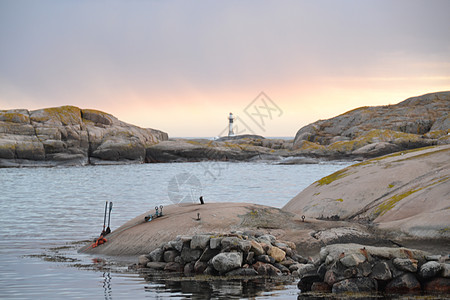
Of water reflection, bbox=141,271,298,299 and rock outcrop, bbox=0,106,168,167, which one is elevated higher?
rock outcrop, bbox=0,106,168,167

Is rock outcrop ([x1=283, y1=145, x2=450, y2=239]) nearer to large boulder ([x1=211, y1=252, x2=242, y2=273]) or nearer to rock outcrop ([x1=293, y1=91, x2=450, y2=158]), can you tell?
large boulder ([x1=211, y1=252, x2=242, y2=273])

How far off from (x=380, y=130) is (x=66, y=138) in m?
53.0

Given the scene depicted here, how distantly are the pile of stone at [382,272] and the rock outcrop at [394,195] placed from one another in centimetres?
341

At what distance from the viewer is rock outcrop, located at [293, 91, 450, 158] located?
96.0 metres

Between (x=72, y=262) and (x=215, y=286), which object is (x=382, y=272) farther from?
(x=72, y=262)

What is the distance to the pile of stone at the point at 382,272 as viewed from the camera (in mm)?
10852

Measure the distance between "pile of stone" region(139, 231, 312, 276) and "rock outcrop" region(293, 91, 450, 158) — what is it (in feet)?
270

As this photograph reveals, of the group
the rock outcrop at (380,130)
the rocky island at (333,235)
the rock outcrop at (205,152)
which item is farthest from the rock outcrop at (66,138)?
the rocky island at (333,235)

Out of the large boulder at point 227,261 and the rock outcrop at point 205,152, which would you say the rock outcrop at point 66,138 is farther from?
the large boulder at point 227,261

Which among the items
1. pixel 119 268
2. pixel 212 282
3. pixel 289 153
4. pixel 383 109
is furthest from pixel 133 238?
pixel 383 109

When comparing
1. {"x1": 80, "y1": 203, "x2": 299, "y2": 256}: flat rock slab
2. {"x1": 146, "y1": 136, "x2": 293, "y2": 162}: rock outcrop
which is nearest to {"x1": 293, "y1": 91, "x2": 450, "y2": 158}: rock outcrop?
{"x1": 146, "y1": 136, "x2": 293, "y2": 162}: rock outcrop

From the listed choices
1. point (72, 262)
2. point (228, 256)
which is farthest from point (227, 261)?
point (72, 262)

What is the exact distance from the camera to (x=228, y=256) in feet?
42.5

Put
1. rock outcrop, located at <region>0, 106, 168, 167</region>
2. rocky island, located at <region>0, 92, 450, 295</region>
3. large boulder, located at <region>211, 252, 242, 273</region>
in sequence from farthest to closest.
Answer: rock outcrop, located at <region>0, 106, 168, 167</region> < large boulder, located at <region>211, 252, 242, 273</region> < rocky island, located at <region>0, 92, 450, 295</region>
